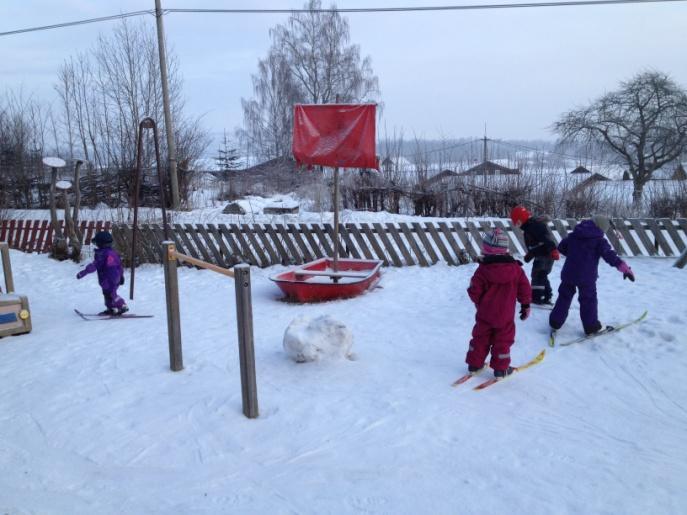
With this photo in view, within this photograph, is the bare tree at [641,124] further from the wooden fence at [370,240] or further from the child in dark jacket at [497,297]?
the child in dark jacket at [497,297]

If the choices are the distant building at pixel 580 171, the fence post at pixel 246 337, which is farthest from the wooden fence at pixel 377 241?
the distant building at pixel 580 171

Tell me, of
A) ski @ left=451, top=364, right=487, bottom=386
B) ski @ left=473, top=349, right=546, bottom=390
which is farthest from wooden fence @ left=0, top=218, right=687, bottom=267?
ski @ left=451, top=364, right=487, bottom=386

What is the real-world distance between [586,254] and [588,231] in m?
0.24

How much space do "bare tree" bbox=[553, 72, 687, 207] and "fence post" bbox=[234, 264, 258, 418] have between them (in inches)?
908

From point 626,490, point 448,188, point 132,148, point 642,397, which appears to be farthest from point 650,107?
point 626,490

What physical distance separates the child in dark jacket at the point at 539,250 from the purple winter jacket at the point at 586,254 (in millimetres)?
922

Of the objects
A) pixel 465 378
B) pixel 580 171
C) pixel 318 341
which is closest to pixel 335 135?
pixel 318 341

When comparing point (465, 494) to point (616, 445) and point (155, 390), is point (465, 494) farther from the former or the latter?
point (155, 390)

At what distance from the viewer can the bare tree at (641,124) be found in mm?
22703

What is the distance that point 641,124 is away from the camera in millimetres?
23469

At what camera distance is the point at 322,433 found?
11.5 feet

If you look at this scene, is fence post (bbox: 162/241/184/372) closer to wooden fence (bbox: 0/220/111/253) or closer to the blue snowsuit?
the blue snowsuit

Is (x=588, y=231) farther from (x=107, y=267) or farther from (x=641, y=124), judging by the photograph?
(x=641, y=124)

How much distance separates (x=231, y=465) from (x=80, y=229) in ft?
33.1
